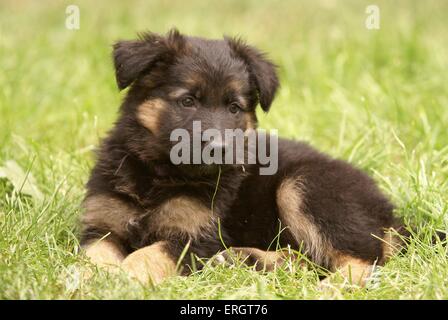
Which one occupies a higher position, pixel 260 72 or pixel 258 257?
pixel 260 72

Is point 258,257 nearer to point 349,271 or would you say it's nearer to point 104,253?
point 349,271

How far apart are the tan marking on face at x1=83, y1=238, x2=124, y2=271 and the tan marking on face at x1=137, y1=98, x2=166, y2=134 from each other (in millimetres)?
676

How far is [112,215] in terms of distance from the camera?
399cm

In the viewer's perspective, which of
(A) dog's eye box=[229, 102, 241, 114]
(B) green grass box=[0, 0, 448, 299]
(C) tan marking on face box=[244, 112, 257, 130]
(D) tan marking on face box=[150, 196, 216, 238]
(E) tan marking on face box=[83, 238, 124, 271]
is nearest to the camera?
(B) green grass box=[0, 0, 448, 299]

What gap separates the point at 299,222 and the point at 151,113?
1.09 meters

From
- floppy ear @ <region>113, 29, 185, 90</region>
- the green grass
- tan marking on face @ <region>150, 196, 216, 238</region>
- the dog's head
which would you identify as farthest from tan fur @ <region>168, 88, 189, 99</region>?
the green grass

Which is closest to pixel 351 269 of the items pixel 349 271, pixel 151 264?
pixel 349 271

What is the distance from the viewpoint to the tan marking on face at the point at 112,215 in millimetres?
3980

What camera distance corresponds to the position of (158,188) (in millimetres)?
4027

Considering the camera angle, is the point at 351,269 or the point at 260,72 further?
the point at 260,72

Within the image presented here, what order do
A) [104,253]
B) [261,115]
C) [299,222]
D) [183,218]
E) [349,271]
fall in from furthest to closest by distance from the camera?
[261,115] < [299,222] < [183,218] < [104,253] < [349,271]

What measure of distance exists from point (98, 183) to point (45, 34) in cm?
456

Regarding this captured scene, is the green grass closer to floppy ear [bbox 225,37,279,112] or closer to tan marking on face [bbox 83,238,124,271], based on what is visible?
tan marking on face [bbox 83,238,124,271]

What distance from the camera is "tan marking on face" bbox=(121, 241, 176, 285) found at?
357 centimetres
